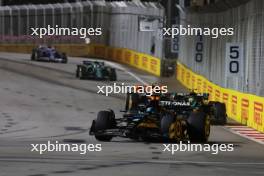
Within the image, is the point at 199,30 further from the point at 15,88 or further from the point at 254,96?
the point at 254,96

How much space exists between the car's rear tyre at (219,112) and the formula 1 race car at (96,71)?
781 inches

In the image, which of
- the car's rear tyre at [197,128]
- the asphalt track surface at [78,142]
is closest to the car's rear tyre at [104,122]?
the asphalt track surface at [78,142]

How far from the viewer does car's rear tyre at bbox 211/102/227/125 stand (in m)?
27.2

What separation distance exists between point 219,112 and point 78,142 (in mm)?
7834

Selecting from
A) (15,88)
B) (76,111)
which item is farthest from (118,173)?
(15,88)

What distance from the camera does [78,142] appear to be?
20609mm

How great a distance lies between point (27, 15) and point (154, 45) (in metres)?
20.4

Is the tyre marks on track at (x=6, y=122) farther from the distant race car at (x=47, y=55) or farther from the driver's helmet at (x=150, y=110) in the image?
the distant race car at (x=47, y=55)

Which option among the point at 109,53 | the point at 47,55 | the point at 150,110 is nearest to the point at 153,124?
the point at 150,110

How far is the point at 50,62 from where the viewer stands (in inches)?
2298

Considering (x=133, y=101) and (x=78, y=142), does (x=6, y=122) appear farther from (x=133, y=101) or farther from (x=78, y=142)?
(x=78, y=142)

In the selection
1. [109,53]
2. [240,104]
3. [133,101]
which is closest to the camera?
[133,101]

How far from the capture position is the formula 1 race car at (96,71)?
4694 centimetres

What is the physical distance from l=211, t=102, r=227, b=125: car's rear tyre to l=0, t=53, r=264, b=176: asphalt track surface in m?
0.38
